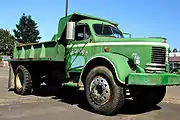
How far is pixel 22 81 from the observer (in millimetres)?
10367

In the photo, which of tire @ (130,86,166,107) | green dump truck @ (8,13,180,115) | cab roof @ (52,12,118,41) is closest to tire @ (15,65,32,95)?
green dump truck @ (8,13,180,115)

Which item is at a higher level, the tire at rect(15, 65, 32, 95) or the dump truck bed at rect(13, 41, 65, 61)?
the dump truck bed at rect(13, 41, 65, 61)

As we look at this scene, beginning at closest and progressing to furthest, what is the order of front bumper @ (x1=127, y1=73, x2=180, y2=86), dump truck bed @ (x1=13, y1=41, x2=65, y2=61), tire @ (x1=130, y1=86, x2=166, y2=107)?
front bumper @ (x1=127, y1=73, x2=180, y2=86) < tire @ (x1=130, y1=86, x2=166, y2=107) < dump truck bed @ (x1=13, y1=41, x2=65, y2=61)

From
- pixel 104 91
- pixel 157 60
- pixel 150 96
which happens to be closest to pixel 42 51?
pixel 104 91

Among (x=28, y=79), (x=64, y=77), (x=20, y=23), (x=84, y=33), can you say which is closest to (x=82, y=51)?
(x=84, y=33)

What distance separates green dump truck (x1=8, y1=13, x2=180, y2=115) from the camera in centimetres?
641

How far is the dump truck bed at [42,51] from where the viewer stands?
8.91 metres

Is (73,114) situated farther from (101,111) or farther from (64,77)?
(64,77)

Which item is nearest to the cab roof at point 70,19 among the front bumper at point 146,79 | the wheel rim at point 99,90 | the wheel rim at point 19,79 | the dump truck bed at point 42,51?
the dump truck bed at point 42,51

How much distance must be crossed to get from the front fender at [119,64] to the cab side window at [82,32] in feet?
4.70

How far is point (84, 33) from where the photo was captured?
26.9 ft

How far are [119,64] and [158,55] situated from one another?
3.80 feet

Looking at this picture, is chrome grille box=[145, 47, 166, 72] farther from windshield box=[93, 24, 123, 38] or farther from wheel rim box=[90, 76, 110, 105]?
windshield box=[93, 24, 123, 38]

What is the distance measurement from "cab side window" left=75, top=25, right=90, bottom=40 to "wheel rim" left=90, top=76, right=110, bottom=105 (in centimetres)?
175
